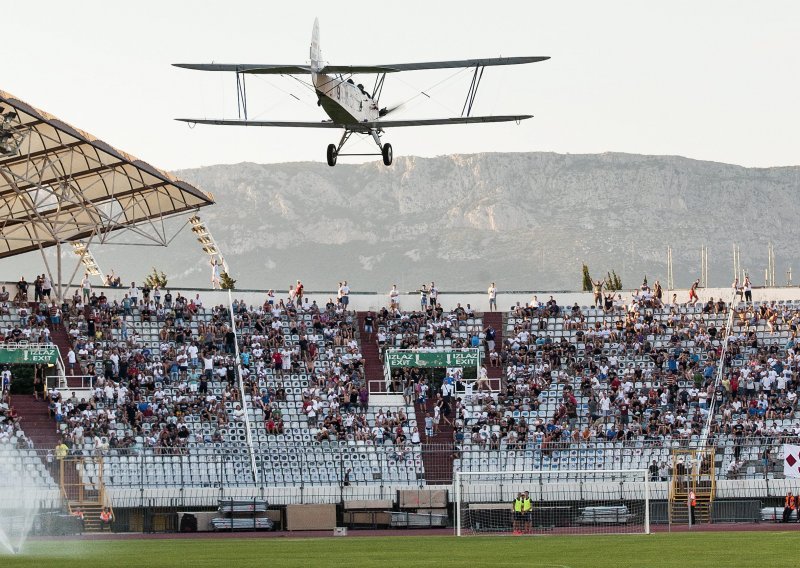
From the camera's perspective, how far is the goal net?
144 feet

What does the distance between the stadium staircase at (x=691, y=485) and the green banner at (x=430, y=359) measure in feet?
42.0

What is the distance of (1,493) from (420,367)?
837 inches

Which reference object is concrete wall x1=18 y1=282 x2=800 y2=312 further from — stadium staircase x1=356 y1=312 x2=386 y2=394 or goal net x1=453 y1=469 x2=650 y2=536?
goal net x1=453 y1=469 x2=650 y2=536

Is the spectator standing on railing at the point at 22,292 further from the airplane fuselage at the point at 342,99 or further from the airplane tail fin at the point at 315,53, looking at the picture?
the airplane tail fin at the point at 315,53

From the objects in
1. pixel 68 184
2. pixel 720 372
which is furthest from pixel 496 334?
pixel 68 184

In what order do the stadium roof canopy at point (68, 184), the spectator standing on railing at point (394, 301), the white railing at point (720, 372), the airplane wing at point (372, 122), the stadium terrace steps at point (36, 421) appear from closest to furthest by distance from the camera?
the airplane wing at point (372, 122) → the stadium terrace steps at point (36, 421) → the white railing at point (720, 372) → the stadium roof canopy at point (68, 184) → the spectator standing on railing at point (394, 301)

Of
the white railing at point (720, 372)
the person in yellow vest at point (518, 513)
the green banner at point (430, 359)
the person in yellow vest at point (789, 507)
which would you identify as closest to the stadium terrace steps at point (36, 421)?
the green banner at point (430, 359)

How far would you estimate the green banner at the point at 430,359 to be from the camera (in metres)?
59.1

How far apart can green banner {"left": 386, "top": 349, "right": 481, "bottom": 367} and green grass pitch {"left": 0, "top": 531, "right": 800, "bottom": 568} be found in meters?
20.0

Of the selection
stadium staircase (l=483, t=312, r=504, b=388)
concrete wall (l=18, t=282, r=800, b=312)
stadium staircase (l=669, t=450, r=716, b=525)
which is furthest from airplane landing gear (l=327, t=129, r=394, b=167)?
concrete wall (l=18, t=282, r=800, b=312)

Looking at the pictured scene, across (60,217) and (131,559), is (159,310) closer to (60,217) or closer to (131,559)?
(60,217)

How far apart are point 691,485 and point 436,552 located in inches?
732

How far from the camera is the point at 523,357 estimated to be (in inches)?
2373

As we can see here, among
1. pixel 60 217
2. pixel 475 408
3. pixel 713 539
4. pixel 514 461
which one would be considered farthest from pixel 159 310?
pixel 713 539
